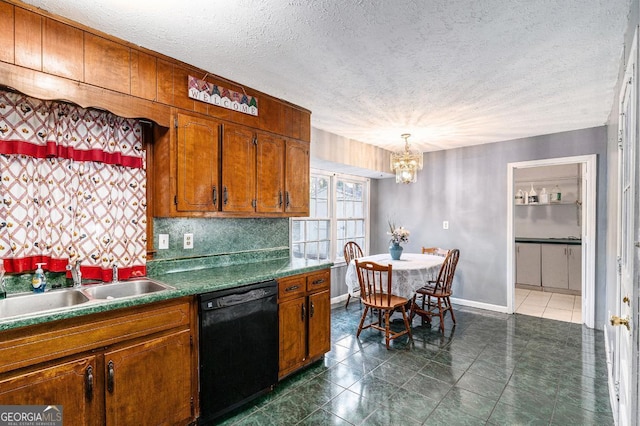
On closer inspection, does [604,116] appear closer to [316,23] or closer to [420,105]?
[420,105]

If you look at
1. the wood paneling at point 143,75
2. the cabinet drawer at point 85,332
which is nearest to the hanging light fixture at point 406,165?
the wood paneling at point 143,75

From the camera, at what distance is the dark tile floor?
216 cm

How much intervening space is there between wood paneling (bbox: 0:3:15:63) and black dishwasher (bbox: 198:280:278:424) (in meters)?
1.61

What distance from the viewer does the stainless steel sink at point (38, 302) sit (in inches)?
68.3

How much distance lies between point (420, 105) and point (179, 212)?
7.57ft

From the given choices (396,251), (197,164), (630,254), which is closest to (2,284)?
(197,164)

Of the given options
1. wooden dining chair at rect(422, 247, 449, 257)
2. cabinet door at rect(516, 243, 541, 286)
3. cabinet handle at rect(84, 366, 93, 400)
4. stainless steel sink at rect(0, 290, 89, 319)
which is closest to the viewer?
cabinet handle at rect(84, 366, 93, 400)

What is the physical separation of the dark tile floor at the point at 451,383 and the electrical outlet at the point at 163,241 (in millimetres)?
1290

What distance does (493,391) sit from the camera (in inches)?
96.7

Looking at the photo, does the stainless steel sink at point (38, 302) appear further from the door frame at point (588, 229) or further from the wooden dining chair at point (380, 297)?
the door frame at point (588, 229)

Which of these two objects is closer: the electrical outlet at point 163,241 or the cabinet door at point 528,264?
the electrical outlet at point 163,241

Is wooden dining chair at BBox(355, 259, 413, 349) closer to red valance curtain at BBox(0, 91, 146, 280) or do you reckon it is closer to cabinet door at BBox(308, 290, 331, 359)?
cabinet door at BBox(308, 290, 331, 359)

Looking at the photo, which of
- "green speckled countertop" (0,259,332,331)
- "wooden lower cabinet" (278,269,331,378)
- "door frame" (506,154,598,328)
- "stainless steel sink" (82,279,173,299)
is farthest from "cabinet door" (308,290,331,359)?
"door frame" (506,154,598,328)

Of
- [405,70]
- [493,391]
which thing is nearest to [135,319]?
[405,70]
